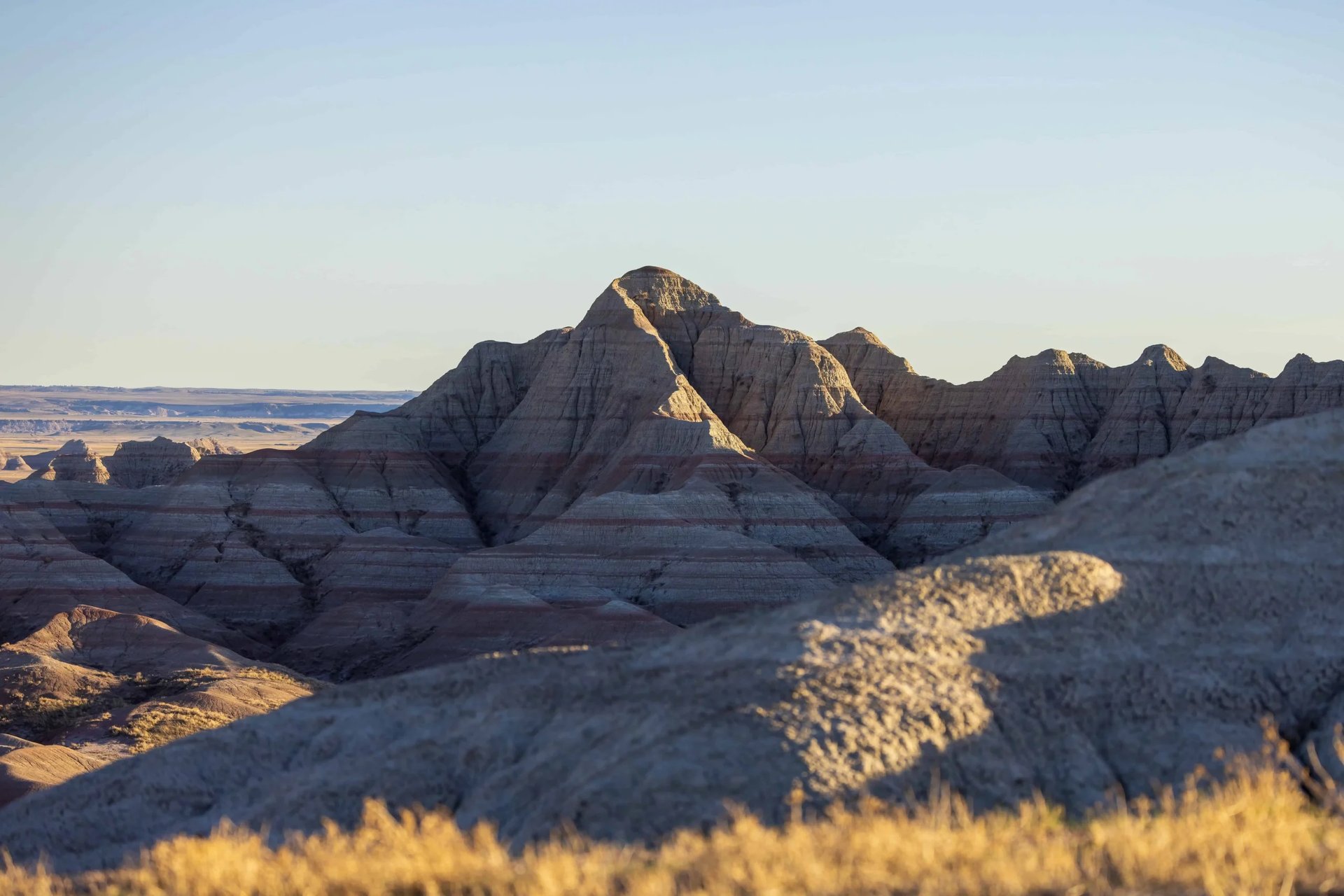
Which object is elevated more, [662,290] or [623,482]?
[662,290]

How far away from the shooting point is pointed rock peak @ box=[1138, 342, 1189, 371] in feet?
440

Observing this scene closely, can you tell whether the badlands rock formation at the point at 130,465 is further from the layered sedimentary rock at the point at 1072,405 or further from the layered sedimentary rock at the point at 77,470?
the layered sedimentary rock at the point at 1072,405

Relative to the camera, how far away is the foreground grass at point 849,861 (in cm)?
1702

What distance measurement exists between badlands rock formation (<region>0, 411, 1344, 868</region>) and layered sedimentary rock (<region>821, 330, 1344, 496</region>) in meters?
90.0

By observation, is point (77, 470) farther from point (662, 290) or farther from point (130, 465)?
point (662, 290)

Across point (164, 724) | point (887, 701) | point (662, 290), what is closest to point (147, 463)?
point (662, 290)

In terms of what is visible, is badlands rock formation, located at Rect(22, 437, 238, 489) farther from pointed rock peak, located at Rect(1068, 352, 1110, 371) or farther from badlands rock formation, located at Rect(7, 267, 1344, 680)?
pointed rock peak, located at Rect(1068, 352, 1110, 371)

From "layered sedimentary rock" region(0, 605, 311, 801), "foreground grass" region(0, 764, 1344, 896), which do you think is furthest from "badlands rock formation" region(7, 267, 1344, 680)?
"foreground grass" region(0, 764, 1344, 896)

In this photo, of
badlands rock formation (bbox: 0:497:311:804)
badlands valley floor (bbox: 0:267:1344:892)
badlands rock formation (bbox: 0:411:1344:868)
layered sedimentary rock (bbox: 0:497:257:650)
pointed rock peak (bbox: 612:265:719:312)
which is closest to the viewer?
badlands rock formation (bbox: 0:411:1344:868)

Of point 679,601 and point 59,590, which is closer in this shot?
point 679,601

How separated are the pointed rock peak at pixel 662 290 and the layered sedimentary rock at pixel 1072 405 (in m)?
12.1

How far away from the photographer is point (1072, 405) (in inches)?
5276

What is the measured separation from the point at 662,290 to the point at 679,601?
46595 mm

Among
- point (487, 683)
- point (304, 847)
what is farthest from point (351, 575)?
point (304, 847)
